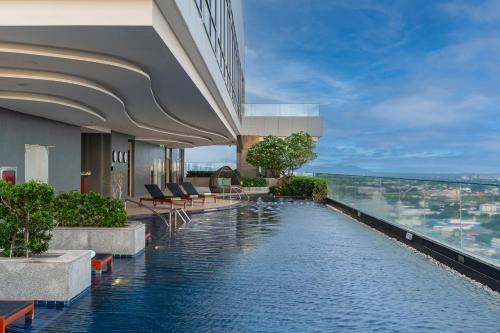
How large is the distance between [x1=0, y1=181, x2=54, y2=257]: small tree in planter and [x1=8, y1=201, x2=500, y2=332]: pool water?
0.93 metres

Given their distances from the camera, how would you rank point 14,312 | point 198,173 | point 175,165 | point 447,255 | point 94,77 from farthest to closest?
point 198,173, point 175,165, point 94,77, point 447,255, point 14,312

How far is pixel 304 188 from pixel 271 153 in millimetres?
7538

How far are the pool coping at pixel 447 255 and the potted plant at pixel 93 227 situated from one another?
17.8 feet

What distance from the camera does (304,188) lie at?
29.0 m

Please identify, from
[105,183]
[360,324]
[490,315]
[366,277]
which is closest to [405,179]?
[366,277]

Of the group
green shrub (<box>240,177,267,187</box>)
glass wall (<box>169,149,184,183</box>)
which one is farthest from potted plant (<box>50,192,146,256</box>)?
glass wall (<box>169,149,184,183</box>)

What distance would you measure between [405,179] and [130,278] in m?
7.37

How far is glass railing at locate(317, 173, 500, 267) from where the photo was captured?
7996mm

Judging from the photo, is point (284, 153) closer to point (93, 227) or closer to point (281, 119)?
point (281, 119)

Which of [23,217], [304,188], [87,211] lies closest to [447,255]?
[87,211]

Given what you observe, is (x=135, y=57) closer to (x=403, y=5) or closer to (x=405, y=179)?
(x=405, y=179)

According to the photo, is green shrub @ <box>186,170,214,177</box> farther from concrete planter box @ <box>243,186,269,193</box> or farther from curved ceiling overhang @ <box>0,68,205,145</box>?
curved ceiling overhang @ <box>0,68,205,145</box>

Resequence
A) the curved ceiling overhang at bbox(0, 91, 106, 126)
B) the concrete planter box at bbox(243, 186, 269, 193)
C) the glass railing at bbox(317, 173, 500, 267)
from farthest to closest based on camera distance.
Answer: the concrete planter box at bbox(243, 186, 269, 193) < the curved ceiling overhang at bbox(0, 91, 106, 126) < the glass railing at bbox(317, 173, 500, 267)

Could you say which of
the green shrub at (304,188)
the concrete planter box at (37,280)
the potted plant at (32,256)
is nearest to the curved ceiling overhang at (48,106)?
the potted plant at (32,256)
